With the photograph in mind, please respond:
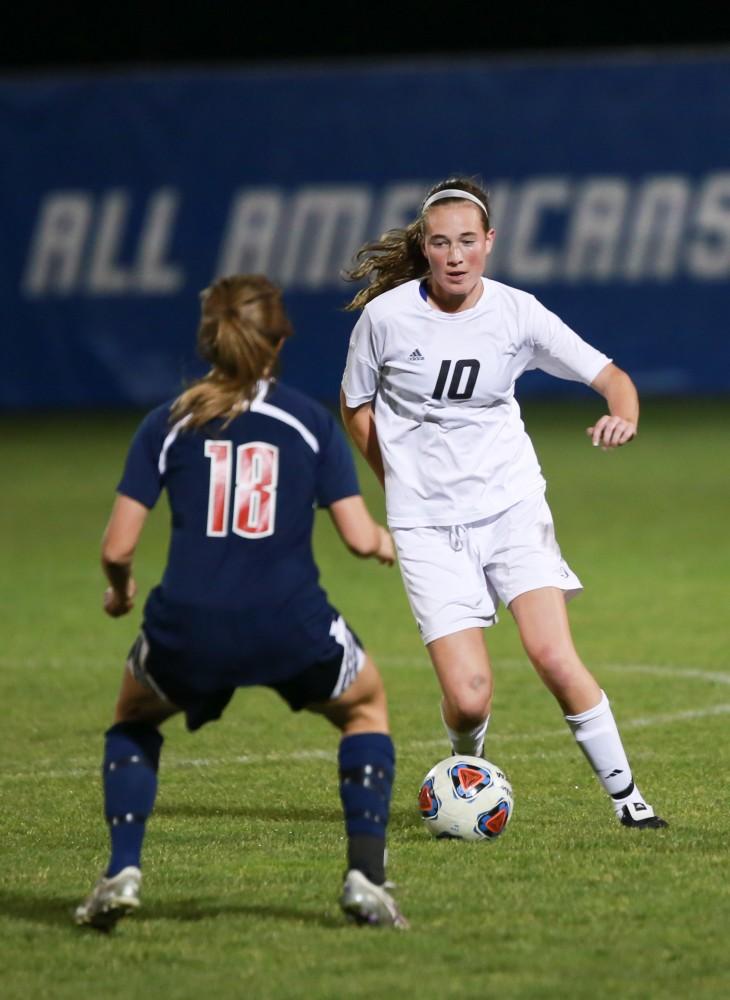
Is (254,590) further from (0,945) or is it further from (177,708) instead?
(0,945)

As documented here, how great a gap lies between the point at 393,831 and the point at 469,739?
46 cm

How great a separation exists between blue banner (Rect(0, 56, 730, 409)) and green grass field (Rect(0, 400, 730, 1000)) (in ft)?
31.3

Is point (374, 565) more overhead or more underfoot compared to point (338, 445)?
more underfoot

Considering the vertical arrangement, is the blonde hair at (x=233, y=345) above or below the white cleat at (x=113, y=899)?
above

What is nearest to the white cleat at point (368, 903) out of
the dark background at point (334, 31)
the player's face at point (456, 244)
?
the player's face at point (456, 244)

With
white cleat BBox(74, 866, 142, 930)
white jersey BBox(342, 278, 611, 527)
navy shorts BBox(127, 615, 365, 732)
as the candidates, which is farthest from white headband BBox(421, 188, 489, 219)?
white cleat BBox(74, 866, 142, 930)

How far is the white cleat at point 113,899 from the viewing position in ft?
15.1

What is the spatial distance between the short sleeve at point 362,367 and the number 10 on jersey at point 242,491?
1.57 m

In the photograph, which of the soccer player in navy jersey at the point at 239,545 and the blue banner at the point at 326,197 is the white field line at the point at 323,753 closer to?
the soccer player in navy jersey at the point at 239,545

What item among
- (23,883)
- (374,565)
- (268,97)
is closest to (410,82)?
(268,97)

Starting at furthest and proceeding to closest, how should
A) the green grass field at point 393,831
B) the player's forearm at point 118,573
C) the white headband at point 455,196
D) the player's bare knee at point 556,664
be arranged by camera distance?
the white headband at point 455,196, the player's bare knee at point 556,664, the player's forearm at point 118,573, the green grass field at point 393,831

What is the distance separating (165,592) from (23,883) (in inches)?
48.0

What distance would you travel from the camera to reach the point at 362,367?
6188 millimetres

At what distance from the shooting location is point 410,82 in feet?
73.2
